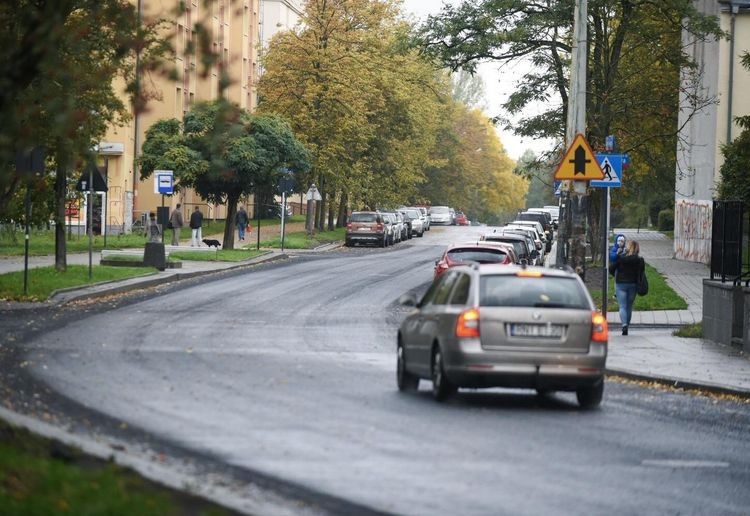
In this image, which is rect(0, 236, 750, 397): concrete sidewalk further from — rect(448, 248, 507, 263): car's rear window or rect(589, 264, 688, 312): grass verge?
rect(448, 248, 507, 263): car's rear window

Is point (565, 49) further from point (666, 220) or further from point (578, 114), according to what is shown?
point (666, 220)

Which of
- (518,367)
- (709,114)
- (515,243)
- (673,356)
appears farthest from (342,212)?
(518,367)

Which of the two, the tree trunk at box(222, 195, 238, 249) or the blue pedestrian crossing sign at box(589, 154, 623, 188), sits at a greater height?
the blue pedestrian crossing sign at box(589, 154, 623, 188)

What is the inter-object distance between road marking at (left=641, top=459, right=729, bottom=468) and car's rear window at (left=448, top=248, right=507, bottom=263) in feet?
66.2

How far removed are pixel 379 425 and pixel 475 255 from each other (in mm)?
19432

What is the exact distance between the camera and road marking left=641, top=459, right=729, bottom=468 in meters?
12.4

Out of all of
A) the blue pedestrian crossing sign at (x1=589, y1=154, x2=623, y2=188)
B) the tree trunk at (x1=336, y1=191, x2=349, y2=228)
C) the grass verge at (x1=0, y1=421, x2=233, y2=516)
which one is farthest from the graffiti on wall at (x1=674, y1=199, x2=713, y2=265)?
the grass verge at (x1=0, y1=421, x2=233, y2=516)

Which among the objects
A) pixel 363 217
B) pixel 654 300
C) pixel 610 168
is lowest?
pixel 654 300

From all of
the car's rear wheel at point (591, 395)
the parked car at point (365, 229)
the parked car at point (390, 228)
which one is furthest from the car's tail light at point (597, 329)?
the parked car at point (390, 228)

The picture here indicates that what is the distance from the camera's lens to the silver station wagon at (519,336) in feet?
52.6

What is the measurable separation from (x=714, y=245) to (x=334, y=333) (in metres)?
6.65

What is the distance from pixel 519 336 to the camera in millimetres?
16094

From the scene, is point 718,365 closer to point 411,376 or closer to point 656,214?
point 411,376

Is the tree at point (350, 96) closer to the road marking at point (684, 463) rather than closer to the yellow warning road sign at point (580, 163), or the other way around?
the yellow warning road sign at point (580, 163)
